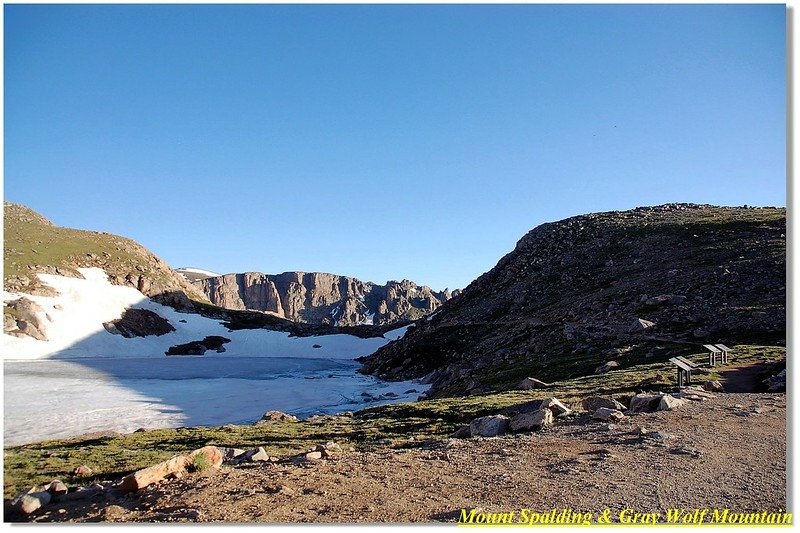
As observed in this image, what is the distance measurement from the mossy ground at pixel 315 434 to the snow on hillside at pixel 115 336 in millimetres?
64181

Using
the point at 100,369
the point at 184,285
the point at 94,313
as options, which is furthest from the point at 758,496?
the point at 184,285

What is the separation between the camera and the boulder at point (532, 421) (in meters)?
13.9

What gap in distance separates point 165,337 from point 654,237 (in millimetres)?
87943

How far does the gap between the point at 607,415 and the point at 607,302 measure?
3049 cm

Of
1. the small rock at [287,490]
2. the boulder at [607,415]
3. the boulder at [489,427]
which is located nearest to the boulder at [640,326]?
the boulder at [607,415]

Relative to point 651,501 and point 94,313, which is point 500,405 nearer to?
point 651,501

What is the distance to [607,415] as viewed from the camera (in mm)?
13844

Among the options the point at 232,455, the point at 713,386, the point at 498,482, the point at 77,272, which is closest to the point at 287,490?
the point at 498,482

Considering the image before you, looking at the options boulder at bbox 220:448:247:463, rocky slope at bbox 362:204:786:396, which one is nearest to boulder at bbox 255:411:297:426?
boulder at bbox 220:448:247:463

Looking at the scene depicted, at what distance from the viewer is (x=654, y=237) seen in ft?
194

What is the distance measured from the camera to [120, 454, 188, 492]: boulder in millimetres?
9430

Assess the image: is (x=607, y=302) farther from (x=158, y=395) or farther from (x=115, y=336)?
(x=115, y=336)

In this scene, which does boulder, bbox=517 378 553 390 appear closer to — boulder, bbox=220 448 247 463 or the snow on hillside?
boulder, bbox=220 448 247 463

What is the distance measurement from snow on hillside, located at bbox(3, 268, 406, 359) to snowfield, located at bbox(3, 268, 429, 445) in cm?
21
